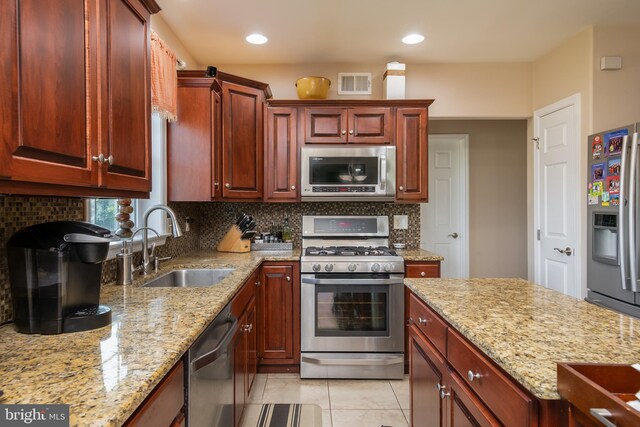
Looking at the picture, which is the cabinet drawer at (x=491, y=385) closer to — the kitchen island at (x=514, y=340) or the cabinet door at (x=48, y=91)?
the kitchen island at (x=514, y=340)

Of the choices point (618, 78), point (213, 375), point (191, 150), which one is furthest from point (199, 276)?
point (618, 78)

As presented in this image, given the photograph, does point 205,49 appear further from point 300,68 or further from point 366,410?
point 366,410

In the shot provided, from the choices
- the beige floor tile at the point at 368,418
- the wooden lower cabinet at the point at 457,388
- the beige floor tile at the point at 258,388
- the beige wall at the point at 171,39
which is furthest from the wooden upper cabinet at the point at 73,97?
the beige floor tile at the point at 368,418

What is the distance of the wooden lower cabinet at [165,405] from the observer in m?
0.85

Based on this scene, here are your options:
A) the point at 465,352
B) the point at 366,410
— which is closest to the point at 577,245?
the point at 366,410

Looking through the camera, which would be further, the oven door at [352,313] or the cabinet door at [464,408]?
the oven door at [352,313]

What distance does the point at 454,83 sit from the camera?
136 inches

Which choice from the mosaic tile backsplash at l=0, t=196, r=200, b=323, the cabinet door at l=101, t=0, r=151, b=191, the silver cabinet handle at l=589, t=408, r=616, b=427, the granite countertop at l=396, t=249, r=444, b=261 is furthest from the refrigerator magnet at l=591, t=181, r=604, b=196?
the mosaic tile backsplash at l=0, t=196, r=200, b=323

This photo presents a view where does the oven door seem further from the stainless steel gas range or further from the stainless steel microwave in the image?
the stainless steel microwave

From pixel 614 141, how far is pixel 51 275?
298 centimetres

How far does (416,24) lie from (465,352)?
241cm

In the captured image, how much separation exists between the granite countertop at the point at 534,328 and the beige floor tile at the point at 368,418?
1.05 m

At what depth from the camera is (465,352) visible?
3.93 ft

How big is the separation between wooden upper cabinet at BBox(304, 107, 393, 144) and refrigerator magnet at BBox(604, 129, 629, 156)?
58.5 inches
